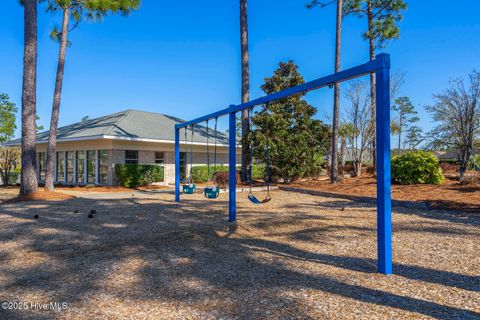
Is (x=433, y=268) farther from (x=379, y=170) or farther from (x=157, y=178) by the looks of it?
(x=157, y=178)

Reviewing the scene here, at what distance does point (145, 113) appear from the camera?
880 inches

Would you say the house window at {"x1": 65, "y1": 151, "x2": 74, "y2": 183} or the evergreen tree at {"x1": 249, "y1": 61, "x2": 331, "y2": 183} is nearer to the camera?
the evergreen tree at {"x1": 249, "y1": 61, "x2": 331, "y2": 183}

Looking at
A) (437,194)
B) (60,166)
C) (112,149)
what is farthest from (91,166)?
(437,194)

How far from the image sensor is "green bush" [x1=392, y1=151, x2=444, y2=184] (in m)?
12.5

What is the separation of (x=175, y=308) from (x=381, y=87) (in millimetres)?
3305

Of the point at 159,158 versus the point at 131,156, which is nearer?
the point at 131,156

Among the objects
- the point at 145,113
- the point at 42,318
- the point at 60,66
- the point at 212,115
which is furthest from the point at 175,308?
the point at 145,113

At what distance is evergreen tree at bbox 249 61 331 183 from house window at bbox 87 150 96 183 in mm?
8718

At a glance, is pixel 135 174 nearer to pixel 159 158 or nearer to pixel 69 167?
pixel 159 158

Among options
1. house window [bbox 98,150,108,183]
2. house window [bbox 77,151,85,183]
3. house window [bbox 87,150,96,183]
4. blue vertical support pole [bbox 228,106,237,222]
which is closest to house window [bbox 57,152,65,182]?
house window [bbox 77,151,85,183]

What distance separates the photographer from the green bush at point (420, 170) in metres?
12.5

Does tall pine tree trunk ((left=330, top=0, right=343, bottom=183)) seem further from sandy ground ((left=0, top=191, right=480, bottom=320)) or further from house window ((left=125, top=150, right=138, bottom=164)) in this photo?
house window ((left=125, top=150, right=138, bottom=164))

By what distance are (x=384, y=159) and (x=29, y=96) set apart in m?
12.0

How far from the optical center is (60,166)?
19344 millimetres
